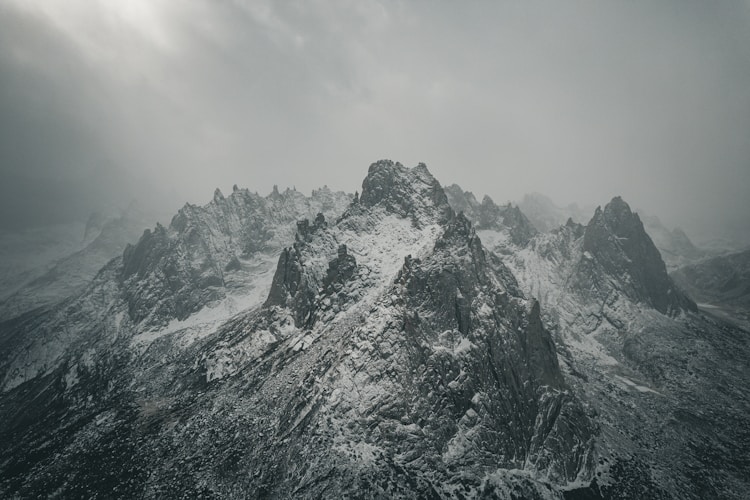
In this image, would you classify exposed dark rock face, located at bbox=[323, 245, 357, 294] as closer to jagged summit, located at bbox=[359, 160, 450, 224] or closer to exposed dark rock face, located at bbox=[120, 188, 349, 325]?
exposed dark rock face, located at bbox=[120, 188, 349, 325]

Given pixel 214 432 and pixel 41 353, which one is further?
pixel 41 353

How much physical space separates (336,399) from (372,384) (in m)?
7.66

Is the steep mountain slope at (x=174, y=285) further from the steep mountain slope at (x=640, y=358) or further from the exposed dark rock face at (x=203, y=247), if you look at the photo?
the steep mountain slope at (x=640, y=358)

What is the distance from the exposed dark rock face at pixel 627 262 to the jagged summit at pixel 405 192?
3642 inches

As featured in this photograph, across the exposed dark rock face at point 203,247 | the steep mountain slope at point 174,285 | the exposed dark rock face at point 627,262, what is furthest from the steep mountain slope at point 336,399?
the exposed dark rock face at point 627,262

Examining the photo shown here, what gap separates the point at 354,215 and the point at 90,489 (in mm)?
90739

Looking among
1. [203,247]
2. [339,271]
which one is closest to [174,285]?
[203,247]

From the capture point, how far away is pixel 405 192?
119 metres

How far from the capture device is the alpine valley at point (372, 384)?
197 ft

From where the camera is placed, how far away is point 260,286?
135 meters

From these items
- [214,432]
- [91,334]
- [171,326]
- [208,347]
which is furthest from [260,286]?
[214,432]

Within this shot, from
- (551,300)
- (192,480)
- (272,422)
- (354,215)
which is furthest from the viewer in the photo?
(551,300)

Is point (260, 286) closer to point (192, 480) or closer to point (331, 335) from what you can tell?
point (331, 335)

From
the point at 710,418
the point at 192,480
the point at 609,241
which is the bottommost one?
the point at 710,418
